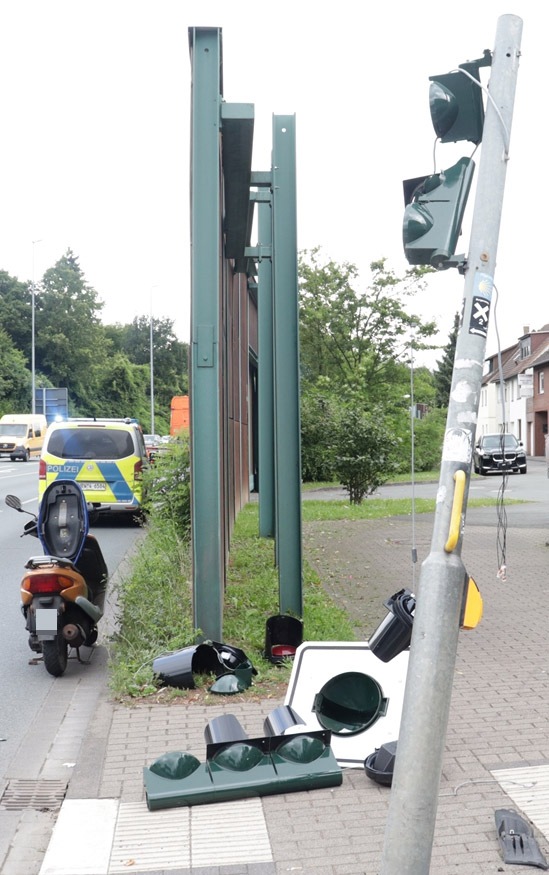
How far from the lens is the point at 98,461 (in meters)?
17.8

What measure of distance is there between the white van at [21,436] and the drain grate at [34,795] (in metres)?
47.9

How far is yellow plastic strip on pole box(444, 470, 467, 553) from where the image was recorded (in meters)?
3.26

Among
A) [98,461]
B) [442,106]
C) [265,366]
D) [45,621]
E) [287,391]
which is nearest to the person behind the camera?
[442,106]

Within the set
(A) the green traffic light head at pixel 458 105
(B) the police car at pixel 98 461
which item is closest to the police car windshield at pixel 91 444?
(B) the police car at pixel 98 461

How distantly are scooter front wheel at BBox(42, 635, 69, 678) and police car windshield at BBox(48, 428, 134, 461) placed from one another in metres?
10.7

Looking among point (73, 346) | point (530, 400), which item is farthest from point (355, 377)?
point (73, 346)

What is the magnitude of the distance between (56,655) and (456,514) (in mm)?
4700

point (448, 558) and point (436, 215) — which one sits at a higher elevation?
point (436, 215)

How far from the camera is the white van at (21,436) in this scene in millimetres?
51688

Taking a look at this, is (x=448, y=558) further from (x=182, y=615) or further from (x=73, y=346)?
(x=73, y=346)

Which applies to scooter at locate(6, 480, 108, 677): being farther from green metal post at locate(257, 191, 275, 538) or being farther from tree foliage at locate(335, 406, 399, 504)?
tree foliage at locate(335, 406, 399, 504)

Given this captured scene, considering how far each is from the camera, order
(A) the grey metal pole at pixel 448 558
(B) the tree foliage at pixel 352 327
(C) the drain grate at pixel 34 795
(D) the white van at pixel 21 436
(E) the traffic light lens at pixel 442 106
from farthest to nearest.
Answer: (D) the white van at pixel 21 436
(B) the tree foliage at pixel 352 327
(C) the drain grate at pixel 34 795
(E) the traffic light lens at pixel 442 106
(A) the grey metal pole at pixel 448 558

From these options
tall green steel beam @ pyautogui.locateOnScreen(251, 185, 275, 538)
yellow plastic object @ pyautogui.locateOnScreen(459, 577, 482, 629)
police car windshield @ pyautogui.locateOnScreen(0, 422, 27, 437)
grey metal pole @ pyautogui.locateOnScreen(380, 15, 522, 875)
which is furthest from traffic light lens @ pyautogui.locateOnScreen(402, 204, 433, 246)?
police car windshield @ pyautogui.locateOnScreen(0, 422, 27, 437)

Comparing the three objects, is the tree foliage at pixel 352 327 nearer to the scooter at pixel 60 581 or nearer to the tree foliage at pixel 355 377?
the tree foliage at pixel 355 377
